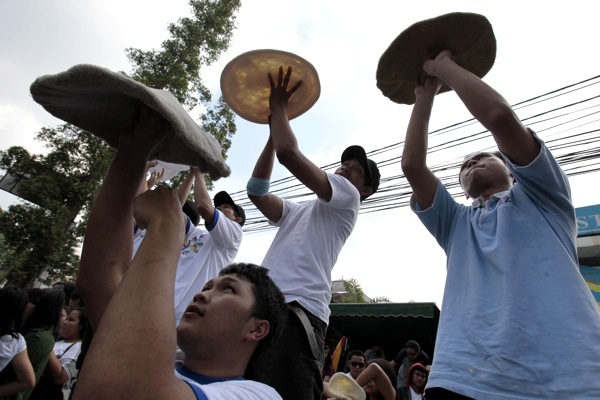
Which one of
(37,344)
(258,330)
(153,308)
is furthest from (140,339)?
(37,344)

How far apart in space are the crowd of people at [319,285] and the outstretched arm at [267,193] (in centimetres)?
17

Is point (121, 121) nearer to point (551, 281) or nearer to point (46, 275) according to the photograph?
point (551, 281)

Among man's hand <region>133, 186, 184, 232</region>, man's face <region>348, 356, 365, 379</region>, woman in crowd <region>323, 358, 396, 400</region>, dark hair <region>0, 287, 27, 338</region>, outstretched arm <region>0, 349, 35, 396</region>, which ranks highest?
man's face <region>348, 356, 365, 379</region>

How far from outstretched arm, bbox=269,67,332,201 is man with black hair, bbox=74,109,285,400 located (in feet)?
2.28

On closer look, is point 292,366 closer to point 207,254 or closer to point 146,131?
point 146,131

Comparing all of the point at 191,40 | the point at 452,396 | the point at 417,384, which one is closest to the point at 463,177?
the point at 452,396

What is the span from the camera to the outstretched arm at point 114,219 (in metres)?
1.15

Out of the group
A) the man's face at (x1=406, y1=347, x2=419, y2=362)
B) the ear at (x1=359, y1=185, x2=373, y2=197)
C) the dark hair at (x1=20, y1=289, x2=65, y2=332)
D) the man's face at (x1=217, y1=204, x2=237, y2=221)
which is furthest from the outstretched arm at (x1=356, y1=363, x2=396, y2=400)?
the dark hair at (x1=20, y1=289, x2=65, y2=332)

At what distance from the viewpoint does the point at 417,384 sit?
608 centimetres

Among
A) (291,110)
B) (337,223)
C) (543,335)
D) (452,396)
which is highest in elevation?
(291,110)

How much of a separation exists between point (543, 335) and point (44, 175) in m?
12.9

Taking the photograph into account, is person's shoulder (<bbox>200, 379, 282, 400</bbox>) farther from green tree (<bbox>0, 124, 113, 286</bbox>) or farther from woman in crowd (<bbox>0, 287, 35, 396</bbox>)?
green tree (<bbox>0, 124, 113, 286</bbox>)

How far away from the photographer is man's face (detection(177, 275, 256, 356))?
124 cm

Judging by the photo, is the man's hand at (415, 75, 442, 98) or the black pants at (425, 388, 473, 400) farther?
the man's hand at (415, 75, 442, 98)
